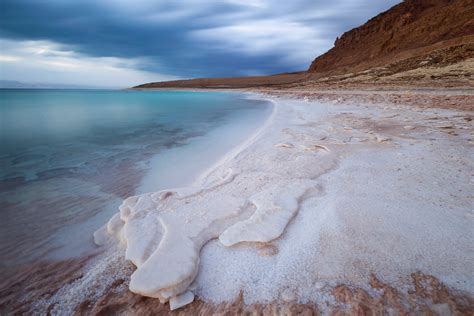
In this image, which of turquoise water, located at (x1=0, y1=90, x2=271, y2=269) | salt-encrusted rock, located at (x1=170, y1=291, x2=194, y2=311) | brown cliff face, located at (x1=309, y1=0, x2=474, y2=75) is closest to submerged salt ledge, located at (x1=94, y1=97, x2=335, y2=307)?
salt-encrusted rock, located at (x1=170, y1=291, x2=194, y2=311)

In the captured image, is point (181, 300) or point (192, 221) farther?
point (192, 221)

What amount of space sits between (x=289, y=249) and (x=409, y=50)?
144 ft

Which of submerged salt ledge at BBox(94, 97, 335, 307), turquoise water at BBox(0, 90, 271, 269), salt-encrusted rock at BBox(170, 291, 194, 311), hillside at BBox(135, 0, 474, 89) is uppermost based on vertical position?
hillside at BBox(135, 0, 474, 89)

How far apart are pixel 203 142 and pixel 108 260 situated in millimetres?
4323

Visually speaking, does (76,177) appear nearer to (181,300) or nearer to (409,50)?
(181,300)

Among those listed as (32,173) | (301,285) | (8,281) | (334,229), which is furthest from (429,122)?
(32,173)

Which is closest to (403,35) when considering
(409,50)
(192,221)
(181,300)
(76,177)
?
(409,50)

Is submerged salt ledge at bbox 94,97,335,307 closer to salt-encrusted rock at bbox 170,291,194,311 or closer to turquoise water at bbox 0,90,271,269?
salt-encrusted rock at bbox 170,291,194,311

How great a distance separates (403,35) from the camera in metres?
43.0

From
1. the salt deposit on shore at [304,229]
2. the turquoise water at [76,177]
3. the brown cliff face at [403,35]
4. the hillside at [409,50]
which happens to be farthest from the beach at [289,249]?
the brown cliff face at [403,35]

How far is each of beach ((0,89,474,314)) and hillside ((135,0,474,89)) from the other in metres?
15.8

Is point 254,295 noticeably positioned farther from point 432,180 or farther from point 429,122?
point 429,122

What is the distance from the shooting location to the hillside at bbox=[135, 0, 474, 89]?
61.2ft

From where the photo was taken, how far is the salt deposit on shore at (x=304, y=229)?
1.33m
